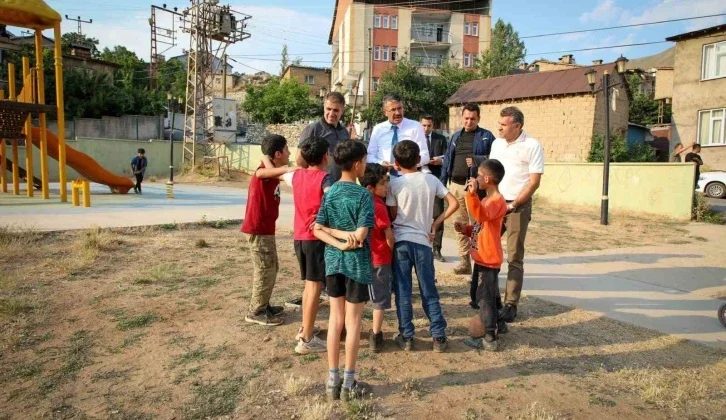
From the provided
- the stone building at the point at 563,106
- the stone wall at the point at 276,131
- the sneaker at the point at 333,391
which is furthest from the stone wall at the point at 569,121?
the sneaker at the point at 333,391

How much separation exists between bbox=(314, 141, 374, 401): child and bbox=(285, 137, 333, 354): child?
0.35 m

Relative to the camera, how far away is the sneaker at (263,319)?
4.10 meters

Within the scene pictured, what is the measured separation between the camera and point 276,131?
3612 cm

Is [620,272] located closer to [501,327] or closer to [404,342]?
[501,327]

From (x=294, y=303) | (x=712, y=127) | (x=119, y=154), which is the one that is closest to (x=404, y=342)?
(x=294, y=303)

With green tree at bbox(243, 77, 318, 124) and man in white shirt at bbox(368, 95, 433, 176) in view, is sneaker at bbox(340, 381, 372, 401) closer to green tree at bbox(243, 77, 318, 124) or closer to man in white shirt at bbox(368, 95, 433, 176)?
man in white shirt at bbox(368, 95, 433, 176)

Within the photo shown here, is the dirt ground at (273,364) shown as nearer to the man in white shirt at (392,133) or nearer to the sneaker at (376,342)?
the sneaker at (376,342)

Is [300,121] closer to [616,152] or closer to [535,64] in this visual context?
[616,152]

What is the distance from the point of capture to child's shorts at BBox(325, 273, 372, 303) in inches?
114

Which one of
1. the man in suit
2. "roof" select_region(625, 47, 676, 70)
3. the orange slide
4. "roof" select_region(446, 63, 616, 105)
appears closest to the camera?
the man in suit

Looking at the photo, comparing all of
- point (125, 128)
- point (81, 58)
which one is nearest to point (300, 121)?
point (125, 128)

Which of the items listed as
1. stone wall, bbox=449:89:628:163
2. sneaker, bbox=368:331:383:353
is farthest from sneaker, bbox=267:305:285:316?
stone wall, bbox=449:89:628:163

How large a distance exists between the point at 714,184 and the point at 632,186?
890cm

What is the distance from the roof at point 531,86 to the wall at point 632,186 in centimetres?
744
